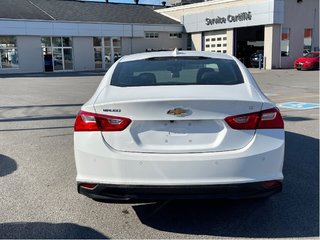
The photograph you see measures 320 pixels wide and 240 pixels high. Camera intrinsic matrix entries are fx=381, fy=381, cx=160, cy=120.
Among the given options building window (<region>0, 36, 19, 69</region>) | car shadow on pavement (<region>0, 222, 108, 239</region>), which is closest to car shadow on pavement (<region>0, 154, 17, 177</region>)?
car shadow on pavement (<region>0, 222, 108, 239</region>)

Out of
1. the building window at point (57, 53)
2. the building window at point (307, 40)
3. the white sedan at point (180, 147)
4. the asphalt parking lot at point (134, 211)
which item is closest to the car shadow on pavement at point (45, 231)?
the asphalt parking lot at point (134, 211)

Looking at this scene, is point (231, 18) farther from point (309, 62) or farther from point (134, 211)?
point (134, 211)

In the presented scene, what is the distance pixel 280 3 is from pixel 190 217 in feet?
107

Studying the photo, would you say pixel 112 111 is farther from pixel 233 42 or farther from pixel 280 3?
pixel 233 42

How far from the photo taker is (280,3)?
32.8m

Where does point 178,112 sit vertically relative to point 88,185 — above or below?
above

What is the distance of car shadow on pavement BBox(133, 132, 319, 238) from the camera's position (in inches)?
140

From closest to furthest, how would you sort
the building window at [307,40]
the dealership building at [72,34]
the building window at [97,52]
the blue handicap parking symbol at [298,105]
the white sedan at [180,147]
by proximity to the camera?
1. the white sedan at [180,147]
2. the blue handicap parking symbol at [298,105]
3. the dealership building at [72,34]
4. the building window at [307,40]
5. the building window at [97,52]

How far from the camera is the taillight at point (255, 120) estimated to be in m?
3.29

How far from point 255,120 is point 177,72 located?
1.37 m

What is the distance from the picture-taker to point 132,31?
40.1m

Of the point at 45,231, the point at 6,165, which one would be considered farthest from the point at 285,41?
the point at 45,231

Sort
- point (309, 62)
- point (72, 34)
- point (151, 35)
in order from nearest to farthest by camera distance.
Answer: point (309, 62)
point (72, 34)
point (151, 35)

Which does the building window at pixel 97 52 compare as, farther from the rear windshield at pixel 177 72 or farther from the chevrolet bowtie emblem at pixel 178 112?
the chevrolet bowtie emblem at pixel 178 112
